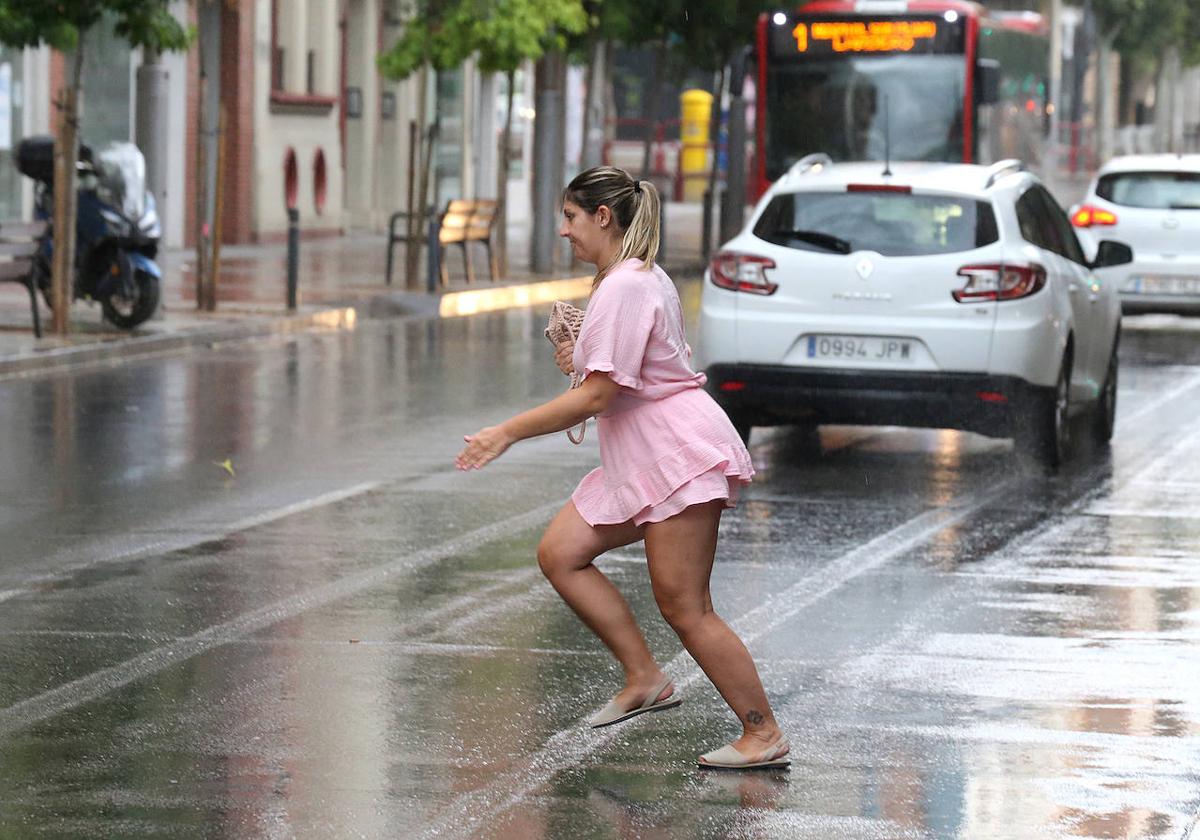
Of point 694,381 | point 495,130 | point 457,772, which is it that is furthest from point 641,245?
point 495,130

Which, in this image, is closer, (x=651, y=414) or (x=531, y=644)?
(x=651, y=414)

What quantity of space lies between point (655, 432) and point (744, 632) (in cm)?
206

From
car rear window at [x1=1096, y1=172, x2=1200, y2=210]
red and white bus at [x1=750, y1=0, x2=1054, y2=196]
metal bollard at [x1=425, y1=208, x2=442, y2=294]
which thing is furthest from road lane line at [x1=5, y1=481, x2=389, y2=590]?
red and white bus at [x1=750, y1=0, x2=1054, y2=196]

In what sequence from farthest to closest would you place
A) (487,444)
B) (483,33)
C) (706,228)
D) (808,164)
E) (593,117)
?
(593,117) → (706,228) → (483,33) → (808,164) → (487,444)

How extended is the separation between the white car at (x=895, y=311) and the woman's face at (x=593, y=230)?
6.33 metres

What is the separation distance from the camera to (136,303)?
20375 mm

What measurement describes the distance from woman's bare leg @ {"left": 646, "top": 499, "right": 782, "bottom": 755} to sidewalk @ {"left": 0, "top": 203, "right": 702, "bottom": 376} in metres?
11.6

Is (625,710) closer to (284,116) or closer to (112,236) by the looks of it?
(112,236)

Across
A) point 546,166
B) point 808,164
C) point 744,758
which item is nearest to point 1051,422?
point 808,164

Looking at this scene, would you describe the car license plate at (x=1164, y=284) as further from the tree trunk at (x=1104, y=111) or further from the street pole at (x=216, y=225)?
the tree trunk at (x=1104, y=111)

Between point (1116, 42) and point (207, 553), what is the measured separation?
6688 centimetres

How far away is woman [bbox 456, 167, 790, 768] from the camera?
6309 millimetres

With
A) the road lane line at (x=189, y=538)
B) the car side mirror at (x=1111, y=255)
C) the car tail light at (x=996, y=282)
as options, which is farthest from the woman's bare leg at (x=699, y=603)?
the car side mirror at (x=1111, y=255)

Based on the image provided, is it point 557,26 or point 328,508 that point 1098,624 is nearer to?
point 328,508
